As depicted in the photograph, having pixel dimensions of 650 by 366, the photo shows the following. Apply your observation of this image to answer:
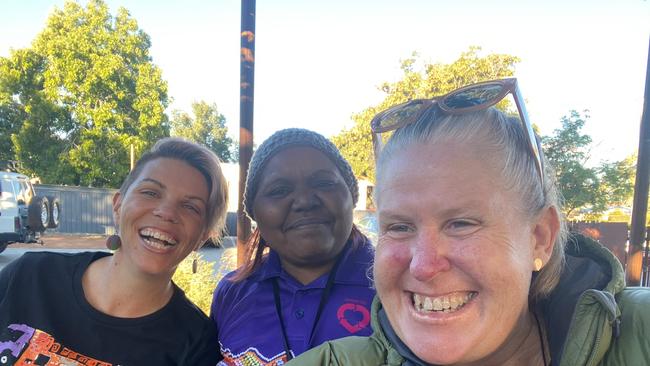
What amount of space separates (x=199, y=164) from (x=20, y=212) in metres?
13.2

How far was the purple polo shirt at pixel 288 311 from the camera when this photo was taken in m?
2.00

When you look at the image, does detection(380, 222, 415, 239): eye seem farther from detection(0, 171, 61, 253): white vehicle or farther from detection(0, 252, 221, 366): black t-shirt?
detection(0, 171, 61, 253): white vehicle

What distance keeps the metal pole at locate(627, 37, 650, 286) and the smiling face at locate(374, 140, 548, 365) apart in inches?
220

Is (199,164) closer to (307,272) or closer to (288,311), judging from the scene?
(307,272)

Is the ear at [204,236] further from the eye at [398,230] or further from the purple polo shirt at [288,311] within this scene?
the eye at [398,230]

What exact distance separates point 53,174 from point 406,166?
22.7 m

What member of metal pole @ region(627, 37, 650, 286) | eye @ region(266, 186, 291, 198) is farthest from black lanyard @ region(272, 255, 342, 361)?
metal pole @ region(627, 37, 650, 286)

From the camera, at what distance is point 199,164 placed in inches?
100

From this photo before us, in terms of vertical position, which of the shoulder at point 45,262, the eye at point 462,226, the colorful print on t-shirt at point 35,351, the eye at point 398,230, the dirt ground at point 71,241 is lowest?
the dirt ground at point 71,241

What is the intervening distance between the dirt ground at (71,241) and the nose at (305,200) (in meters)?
16.6

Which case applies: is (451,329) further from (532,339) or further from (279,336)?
(279,336)

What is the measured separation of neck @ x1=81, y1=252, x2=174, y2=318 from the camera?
2295mm

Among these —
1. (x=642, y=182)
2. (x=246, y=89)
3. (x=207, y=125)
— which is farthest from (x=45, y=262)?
(x=207, y=125)

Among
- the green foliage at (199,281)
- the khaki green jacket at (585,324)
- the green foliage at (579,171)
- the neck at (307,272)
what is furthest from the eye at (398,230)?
the green foliage at (579,171)
